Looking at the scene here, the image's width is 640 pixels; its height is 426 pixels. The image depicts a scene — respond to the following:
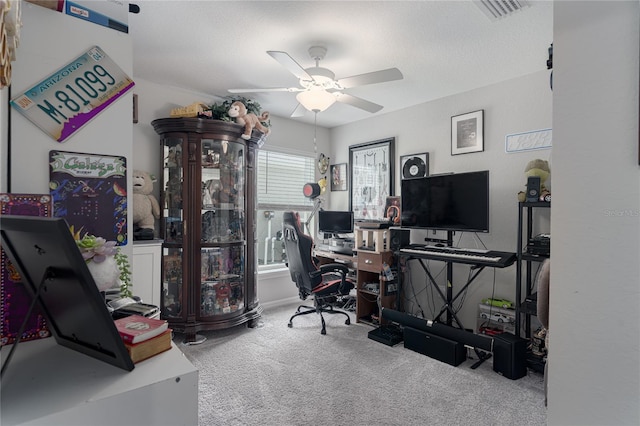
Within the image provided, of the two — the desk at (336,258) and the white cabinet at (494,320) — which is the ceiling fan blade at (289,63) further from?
the white cabinet at (494,320)

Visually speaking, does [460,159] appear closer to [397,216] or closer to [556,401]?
[397,216]

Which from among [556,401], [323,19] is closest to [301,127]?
[323,19]

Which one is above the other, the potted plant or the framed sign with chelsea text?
the framed sign with chelsea text

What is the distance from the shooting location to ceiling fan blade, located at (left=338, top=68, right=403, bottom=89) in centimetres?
210

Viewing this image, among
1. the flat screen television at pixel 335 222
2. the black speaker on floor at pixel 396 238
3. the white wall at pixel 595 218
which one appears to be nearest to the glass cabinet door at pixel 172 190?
the flat screen television at pixel 335 222

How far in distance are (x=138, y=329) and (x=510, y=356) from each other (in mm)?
2569

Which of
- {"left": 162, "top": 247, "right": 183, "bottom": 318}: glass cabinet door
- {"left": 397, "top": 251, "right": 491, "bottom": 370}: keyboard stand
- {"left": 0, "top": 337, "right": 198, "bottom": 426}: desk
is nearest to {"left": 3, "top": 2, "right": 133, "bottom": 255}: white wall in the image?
{"left": 0, "top": 337, "right": 198, "bottom": 426}: desk

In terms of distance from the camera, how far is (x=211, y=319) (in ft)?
10.2

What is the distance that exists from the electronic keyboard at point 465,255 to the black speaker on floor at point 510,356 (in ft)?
1.87

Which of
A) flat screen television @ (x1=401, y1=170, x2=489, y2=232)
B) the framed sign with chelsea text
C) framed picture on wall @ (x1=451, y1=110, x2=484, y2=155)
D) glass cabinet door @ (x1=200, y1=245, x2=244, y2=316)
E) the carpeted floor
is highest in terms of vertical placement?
framed picture on wall @ (x1=451, y1=110, x2=484, y2=155)

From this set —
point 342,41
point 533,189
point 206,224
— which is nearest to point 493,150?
point 533,189

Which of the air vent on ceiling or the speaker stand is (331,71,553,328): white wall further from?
the air vent on ceiling

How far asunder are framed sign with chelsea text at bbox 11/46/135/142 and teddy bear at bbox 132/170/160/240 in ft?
5.81

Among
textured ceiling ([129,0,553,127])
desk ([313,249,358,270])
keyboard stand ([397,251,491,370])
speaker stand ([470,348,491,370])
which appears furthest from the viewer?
desk ([313,249,358,270])
